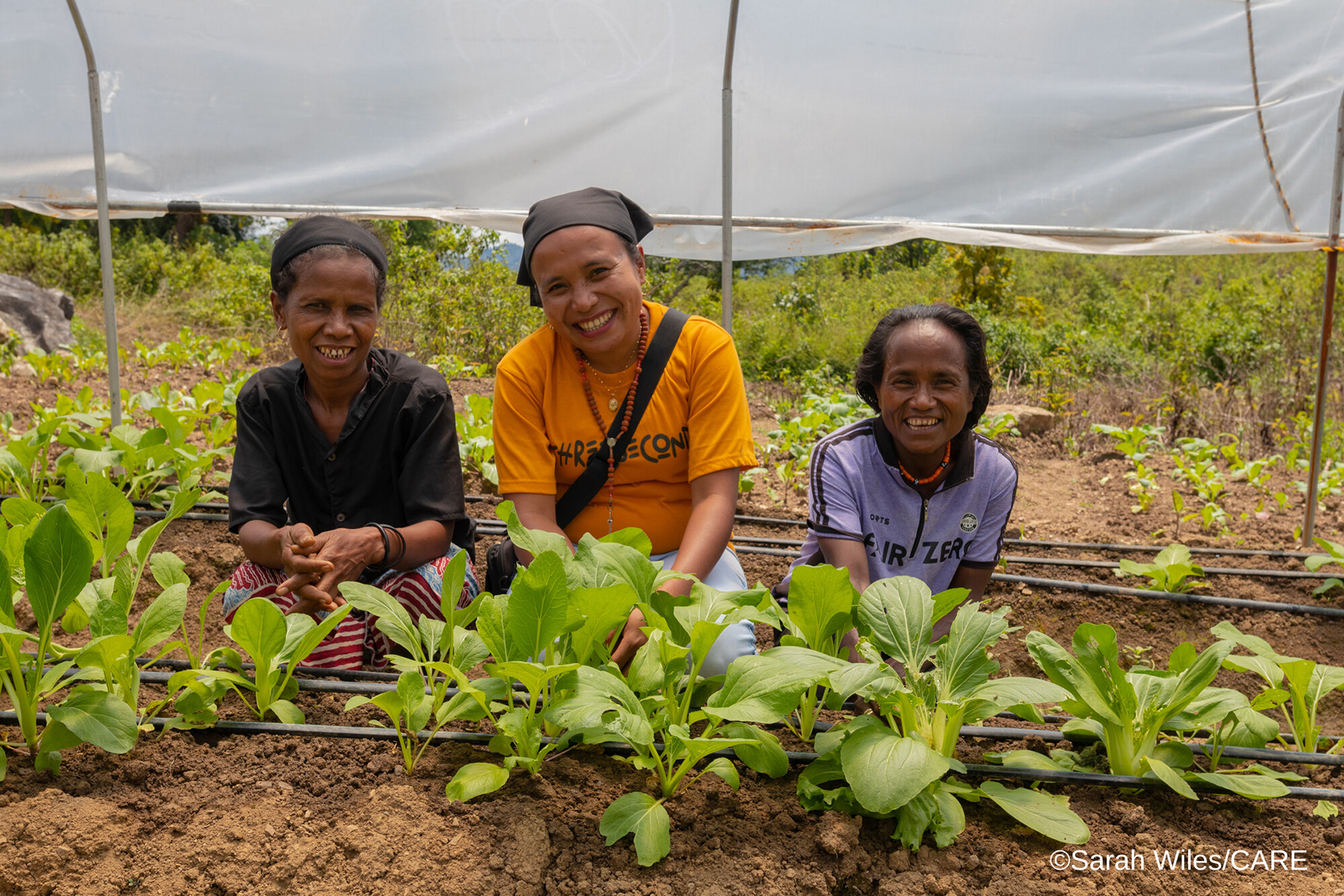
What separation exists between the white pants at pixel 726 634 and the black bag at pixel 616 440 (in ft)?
0.79

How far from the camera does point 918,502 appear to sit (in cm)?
218

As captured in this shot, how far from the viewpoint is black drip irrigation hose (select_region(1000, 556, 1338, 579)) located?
304 cm

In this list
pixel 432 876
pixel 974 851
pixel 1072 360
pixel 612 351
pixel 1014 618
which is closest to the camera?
pixel 432 876

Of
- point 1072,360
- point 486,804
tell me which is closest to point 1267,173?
point 486,804

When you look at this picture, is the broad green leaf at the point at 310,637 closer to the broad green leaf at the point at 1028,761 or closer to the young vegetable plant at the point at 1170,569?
the broad green leaf at the point at 1028,761

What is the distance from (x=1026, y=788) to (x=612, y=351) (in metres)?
1.25

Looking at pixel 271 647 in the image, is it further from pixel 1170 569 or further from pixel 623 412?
pixel 1170 569

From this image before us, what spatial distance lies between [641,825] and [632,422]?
3.58 ft

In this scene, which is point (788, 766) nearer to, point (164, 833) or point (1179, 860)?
point (1179, 860)

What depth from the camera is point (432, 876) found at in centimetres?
116

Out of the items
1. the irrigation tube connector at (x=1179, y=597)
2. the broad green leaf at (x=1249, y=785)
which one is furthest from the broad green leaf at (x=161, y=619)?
the irrigation tube connector at (x=1179, y=597)

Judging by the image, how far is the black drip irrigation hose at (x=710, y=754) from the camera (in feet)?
4.60

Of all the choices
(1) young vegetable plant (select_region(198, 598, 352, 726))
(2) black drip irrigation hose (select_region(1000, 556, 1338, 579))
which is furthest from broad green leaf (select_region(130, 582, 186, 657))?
(2) black drip irrigation hose (select_region(1000, 556, 1338, 579))

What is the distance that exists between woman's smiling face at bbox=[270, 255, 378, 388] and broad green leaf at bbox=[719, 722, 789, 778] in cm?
122
